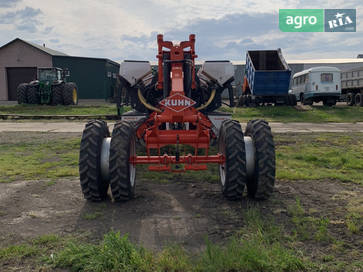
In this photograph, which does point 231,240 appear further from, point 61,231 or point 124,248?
point 61,231

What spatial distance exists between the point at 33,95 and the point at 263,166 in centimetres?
2403

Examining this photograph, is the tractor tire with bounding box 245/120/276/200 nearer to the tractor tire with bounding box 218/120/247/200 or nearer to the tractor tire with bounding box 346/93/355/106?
the tractor tire with bounding box 218/120/247/200

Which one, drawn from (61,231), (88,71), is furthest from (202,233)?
(88,71)

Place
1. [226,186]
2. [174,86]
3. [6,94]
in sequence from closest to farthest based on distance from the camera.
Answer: [226,186] → [174,86] → [6,94]

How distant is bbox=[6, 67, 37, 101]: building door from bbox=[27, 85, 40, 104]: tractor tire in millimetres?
10147

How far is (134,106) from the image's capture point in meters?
9.46

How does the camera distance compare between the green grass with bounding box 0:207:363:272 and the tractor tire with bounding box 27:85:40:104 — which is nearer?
the green grass with bounding box 0:207:363:272

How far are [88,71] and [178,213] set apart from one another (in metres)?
34.4

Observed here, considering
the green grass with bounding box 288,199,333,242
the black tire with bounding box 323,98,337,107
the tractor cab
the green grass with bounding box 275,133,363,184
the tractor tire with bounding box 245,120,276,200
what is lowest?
the green grass with bounding box 288,199,333,242

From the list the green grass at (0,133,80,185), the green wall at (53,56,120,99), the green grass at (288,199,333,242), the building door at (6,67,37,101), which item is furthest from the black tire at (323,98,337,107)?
the building door at (6,67,37,101)

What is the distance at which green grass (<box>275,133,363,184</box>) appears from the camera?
6.47 m

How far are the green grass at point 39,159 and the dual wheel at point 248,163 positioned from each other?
320 centimetres

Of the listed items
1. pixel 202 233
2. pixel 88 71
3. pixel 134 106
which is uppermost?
pixel 88 71

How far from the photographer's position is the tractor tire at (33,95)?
83.3 ft
